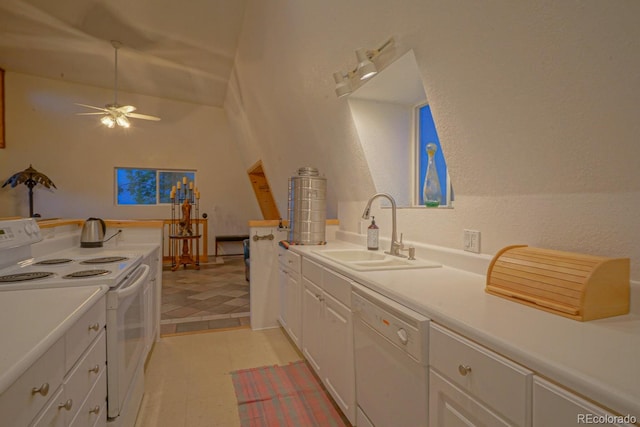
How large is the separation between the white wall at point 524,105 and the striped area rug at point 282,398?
1.16m

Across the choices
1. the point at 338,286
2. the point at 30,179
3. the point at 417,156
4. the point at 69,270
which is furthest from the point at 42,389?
the point at 30,179

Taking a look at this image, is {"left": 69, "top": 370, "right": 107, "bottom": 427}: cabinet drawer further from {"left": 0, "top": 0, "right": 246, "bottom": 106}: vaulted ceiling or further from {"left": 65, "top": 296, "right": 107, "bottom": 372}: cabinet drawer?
{"left": 0, "top": 0, "right": 246, "bottom": 106}: vaulted ceiling

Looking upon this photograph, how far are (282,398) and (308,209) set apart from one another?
1.41m

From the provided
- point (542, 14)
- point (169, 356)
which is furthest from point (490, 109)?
point (169, 356)

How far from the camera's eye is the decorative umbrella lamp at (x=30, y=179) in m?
5.49

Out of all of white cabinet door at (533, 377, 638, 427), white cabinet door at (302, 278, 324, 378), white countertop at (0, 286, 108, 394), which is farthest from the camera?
white cabinet door at (302, 278, 324, 378)

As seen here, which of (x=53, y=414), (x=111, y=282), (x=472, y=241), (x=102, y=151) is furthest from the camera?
(x=102, y=151)

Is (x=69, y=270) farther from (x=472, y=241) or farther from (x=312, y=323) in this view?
(x=472, y=241)

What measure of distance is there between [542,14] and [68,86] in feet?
24.9

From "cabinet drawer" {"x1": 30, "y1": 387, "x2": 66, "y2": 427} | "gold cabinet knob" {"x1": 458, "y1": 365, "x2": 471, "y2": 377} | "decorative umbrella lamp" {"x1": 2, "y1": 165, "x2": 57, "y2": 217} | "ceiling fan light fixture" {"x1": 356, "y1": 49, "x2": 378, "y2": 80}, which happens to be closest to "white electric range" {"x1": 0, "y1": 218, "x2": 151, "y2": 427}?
"cabinet drawer" {"x1": 30, "y1": 387, "x2": 66, "y2": 427}

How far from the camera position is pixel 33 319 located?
0.95m

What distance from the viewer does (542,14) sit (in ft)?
3.31

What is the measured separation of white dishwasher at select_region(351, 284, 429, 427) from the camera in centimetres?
107

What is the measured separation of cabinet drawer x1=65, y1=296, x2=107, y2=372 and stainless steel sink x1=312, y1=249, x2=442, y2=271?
1116mm
